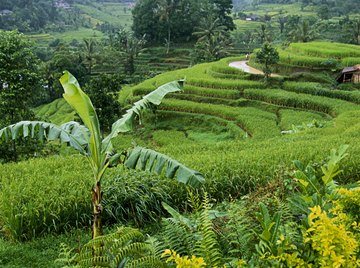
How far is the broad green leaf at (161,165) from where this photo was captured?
169 inches

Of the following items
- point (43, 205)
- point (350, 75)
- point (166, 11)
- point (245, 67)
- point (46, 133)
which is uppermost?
point (166, 11)

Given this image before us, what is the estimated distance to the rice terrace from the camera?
11.6 feet

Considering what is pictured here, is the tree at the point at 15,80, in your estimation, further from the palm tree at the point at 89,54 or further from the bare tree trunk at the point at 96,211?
the palm tree at the point at 89,54

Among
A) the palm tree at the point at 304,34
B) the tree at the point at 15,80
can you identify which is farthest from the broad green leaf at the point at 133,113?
the palm tree at the point at 304,34

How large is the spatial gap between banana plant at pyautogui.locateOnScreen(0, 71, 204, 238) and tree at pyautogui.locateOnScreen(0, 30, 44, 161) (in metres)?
8.37

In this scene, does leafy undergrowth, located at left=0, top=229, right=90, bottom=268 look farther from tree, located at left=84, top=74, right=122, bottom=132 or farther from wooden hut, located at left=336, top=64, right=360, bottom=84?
wooden hut, located at left=336, top=64, right=360, bottom=84

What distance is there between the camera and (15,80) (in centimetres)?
1310

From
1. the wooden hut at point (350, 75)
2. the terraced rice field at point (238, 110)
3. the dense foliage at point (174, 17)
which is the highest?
the dense foliage at point (174, 17)

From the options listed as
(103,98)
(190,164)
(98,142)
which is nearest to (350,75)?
(103,98)

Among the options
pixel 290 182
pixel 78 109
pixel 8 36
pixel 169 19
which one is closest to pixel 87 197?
pixel 78 109

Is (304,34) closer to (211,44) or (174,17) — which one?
(211,44)

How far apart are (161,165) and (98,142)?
718 millimetres

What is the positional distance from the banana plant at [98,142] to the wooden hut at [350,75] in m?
21.4

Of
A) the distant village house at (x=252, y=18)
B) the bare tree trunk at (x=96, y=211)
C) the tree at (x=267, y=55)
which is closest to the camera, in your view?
the bare tree trunk at (x=96, y=211)
